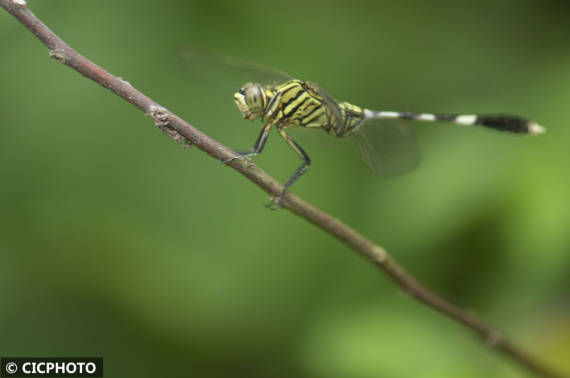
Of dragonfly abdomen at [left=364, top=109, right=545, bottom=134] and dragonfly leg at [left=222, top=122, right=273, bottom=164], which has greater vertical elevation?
dragonfly abdomen at [left=364, top=109, right=545, bottom=134]

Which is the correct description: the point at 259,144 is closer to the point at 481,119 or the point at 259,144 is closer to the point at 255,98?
the point at 255,98

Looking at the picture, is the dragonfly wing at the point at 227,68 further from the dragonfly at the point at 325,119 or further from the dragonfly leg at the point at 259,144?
the dragonfly leg at the point at 259,144

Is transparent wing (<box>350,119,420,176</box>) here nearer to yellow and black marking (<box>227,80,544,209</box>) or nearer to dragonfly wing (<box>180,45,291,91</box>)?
yellow and black marking (<box>227,80,544,209</box>)

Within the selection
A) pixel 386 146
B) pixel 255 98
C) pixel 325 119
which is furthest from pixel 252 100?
pixel 386 146

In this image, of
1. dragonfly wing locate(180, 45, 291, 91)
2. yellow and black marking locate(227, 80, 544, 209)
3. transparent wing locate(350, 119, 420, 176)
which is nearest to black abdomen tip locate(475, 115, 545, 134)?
transparent wing locate(350, 119, 420, 176)

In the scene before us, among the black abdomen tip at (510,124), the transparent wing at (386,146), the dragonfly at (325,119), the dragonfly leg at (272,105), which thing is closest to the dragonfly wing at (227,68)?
the dragonfly at (325,119)

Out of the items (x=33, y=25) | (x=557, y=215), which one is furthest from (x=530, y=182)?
(x=33, y=25)

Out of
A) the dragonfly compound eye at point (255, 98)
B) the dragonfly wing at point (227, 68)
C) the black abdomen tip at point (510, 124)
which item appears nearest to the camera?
the dragonfly compound eye at point (255, 98)
